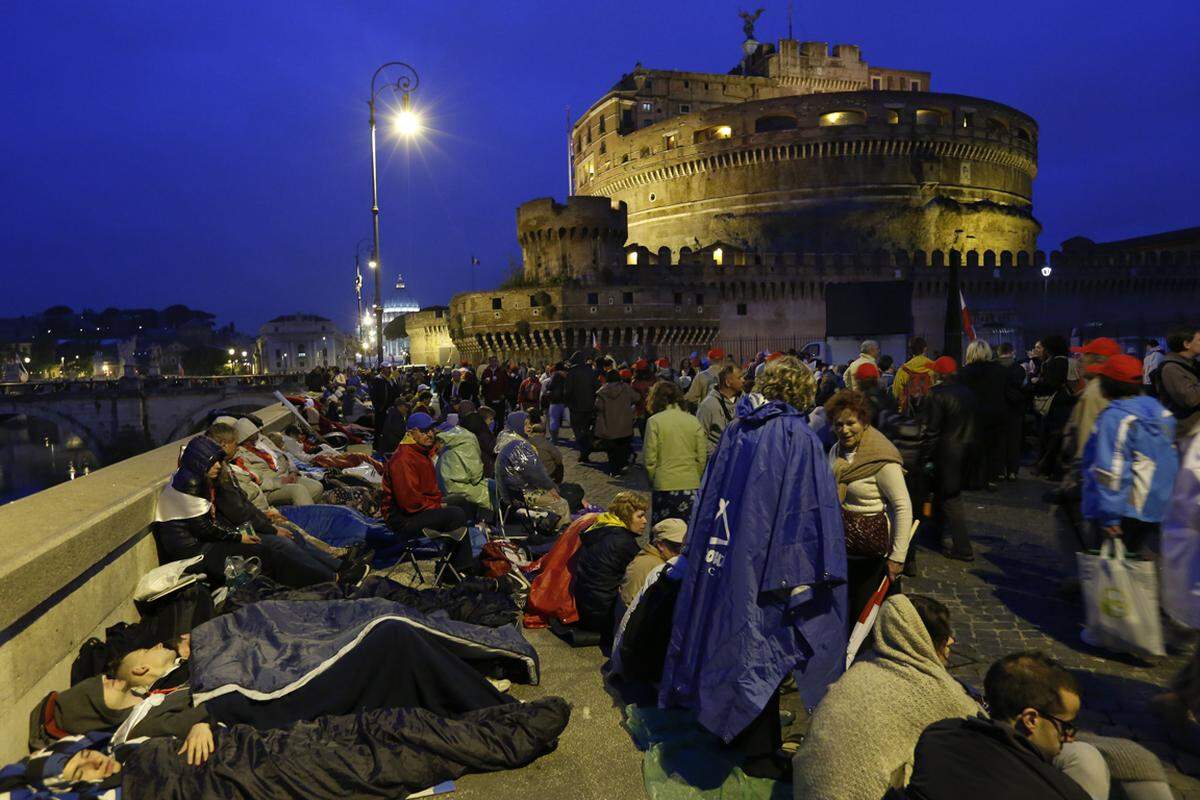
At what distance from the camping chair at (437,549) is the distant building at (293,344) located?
282 feet

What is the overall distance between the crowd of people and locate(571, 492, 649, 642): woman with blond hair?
0.04 feet

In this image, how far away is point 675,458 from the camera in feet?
18.8

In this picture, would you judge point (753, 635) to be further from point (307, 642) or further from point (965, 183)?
point (965, 183)

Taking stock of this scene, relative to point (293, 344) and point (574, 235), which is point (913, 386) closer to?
point (574, 235)

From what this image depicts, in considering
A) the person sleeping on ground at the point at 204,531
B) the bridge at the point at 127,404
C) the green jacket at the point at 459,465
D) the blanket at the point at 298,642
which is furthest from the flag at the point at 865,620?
the bridge at the point at 127,404

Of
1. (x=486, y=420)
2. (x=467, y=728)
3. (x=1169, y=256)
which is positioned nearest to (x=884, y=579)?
(x=467, y=728)

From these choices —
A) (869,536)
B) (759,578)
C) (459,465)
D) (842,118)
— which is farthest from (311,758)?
(842,118)

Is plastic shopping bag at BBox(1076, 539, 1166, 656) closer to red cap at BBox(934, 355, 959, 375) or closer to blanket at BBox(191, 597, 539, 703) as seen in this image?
red cap at BBox(934, 355, 959, 375)

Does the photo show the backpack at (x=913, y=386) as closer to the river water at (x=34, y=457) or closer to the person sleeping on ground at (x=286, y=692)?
the person sleeping on ground at (x=286, y=692)

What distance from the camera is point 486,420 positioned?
29.7 feet

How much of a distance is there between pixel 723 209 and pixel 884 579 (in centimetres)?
4391

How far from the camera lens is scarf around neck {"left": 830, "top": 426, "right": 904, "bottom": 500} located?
12.1 ft

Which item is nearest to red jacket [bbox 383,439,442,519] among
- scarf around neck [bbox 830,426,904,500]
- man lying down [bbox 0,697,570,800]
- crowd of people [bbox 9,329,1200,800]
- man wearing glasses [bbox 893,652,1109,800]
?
crowd of people [bbox 9,329,1200,800]

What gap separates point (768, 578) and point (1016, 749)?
40.7 inches
